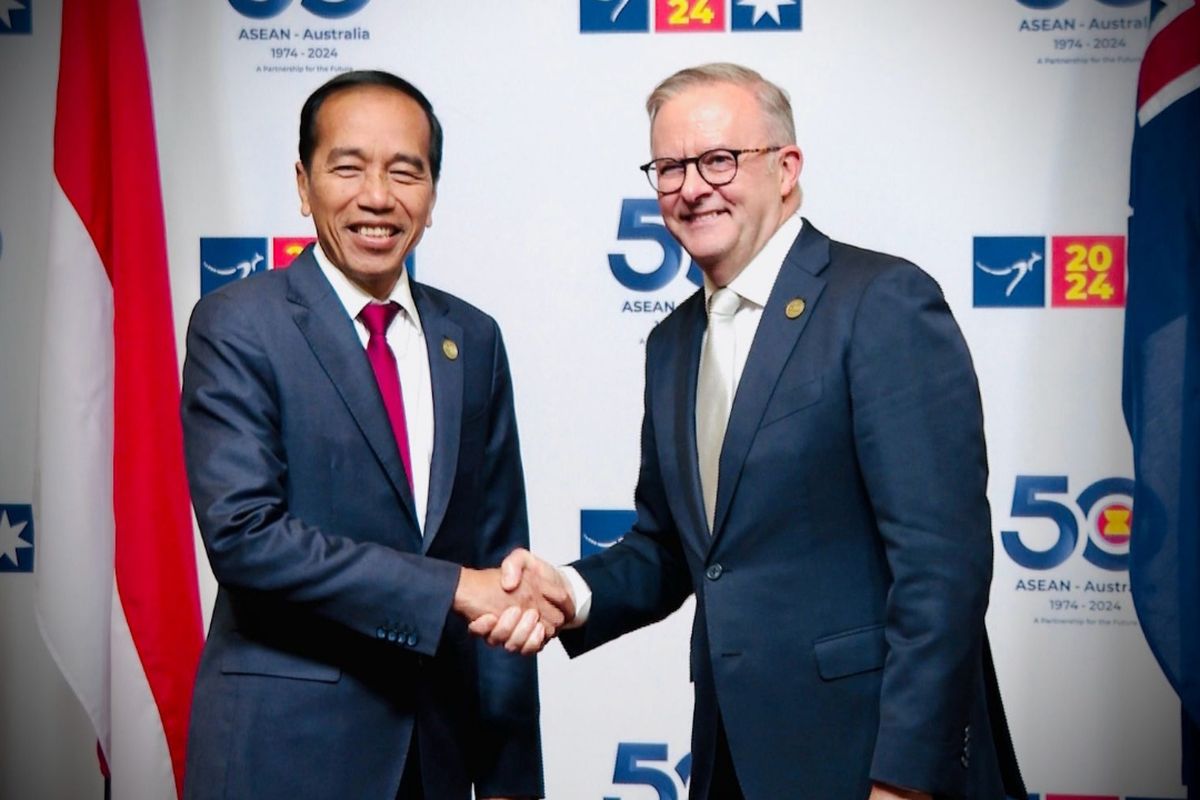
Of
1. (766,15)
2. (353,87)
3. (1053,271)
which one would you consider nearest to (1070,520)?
(1053,271)

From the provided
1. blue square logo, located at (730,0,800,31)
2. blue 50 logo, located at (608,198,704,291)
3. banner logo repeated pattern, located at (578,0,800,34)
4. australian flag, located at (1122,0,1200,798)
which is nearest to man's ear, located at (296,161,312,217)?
blue 50 logo, located at (608,198,704,291)

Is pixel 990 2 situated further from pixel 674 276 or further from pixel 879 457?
pixel 879 457

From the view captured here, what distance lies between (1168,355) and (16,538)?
9.77 feet

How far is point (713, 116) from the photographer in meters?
2.17

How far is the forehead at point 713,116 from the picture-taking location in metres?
2.17

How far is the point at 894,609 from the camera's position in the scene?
6.33 feet

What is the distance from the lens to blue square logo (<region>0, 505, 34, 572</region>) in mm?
3729

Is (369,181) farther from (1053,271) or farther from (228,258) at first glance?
(1053,271)

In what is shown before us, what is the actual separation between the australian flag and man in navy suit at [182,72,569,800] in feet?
4.51

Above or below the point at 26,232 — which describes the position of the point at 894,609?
below

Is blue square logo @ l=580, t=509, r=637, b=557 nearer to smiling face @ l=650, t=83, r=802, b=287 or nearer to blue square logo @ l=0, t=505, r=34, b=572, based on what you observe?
smiling face @ l=650, t=83, r=802, b=287

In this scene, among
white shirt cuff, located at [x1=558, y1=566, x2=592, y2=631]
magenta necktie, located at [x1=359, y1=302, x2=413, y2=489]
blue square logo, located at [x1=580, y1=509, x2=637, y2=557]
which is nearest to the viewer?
magenta necktie, located at [x1=359, y1=302, x2=413, y2=489]

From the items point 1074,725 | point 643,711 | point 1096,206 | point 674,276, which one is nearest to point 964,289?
point 1096,206

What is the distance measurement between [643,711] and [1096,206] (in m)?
1.73
